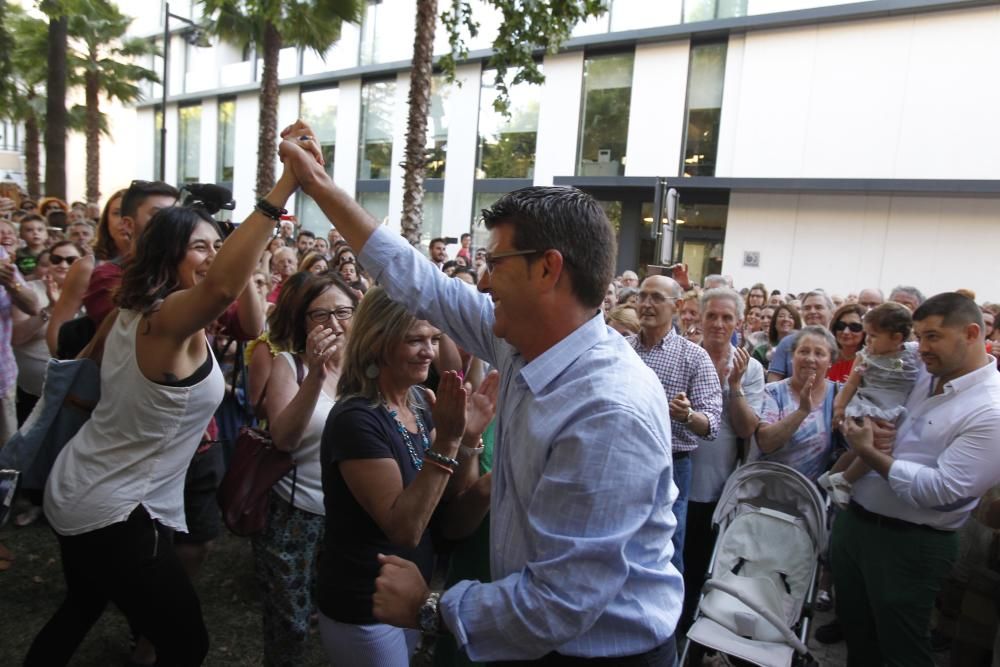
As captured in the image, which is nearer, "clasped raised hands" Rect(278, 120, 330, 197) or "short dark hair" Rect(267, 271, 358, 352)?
"clasped raised hands" Rect(278, 120, 330, 197)

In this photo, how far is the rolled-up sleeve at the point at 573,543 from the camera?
133 centimetres

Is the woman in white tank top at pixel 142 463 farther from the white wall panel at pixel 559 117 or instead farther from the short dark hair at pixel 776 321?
the white wall panel at pixel 559 117

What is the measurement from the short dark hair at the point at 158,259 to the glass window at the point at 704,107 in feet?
54.8

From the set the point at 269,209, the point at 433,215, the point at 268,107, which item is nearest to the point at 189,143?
the point at 433,215

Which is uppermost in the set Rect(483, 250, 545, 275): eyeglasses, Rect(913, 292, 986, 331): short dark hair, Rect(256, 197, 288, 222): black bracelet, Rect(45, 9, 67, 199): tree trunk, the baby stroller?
Rect(45, 9, 67, 199): tree trunk

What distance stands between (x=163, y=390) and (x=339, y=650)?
40.7 inches

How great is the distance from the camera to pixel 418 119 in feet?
33.9

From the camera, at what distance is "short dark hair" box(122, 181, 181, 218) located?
10.9ft

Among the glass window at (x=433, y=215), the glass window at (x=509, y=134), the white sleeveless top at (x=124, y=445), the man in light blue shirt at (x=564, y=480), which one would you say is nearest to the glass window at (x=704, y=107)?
the glass window at (x=509, y=134)

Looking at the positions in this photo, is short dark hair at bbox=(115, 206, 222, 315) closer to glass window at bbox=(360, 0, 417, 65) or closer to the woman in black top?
the woman in black top

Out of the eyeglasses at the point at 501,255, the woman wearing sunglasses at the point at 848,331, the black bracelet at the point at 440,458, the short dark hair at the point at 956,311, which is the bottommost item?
the black bracelet at the point at 440,458

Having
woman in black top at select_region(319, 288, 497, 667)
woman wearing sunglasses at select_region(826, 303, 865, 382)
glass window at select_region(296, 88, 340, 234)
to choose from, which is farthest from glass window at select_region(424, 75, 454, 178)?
woman in black top at select_region(319, 288, 497, 667)

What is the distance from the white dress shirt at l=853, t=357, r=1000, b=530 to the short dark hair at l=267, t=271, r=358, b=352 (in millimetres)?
2719

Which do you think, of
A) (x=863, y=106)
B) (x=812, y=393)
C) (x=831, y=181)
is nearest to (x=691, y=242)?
(x=831, y=181)
